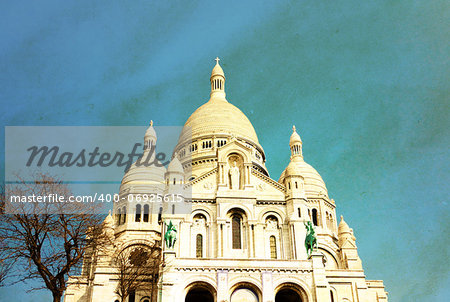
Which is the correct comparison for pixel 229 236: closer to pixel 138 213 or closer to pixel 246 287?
pixel 246 287

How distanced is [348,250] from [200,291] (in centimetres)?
1893

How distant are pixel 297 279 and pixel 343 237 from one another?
737 inches

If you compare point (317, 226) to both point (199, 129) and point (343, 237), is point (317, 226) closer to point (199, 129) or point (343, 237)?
point (343, 237)

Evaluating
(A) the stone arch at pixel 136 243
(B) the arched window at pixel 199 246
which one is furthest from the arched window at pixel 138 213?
(B) the arched window at pixel 199 246

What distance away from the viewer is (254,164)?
194ft

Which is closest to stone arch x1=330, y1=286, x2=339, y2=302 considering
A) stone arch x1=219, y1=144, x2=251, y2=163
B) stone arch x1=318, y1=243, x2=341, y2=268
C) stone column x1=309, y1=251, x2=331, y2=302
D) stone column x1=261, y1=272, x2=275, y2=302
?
stone arch x1=318, y1=243, x2=341, y2=268

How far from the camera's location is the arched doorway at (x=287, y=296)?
39469mm

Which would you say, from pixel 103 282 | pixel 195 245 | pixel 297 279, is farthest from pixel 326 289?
pixel 103 282

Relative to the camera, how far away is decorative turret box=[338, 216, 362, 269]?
51844 millimetres

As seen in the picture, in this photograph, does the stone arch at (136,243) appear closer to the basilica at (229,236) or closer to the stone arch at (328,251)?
the basilica at (229,236)

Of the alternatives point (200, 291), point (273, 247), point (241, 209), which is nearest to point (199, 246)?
point (200, 291)

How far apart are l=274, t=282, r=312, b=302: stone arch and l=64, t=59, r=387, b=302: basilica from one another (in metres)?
0.08

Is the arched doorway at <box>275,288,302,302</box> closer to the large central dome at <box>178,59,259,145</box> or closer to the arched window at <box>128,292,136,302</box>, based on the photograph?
the arched window at <box>128,292,136,302</box>

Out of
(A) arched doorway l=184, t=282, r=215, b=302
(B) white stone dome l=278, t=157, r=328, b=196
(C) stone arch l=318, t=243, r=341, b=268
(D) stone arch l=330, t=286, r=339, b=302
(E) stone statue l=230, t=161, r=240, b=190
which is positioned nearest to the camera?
(A) arched doorway l=184, t=282, r=215, b=302
